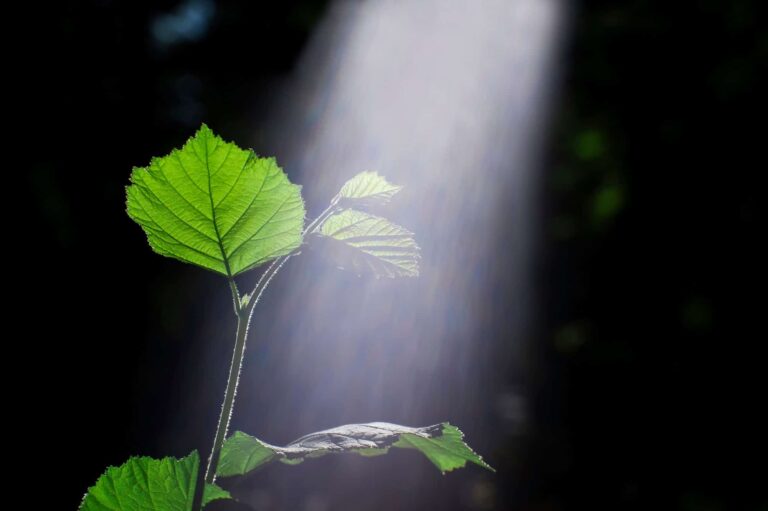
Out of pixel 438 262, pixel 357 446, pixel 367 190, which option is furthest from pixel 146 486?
pixel 438 262

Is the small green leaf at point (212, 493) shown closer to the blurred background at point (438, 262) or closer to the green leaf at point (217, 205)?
the green leaf at point (217, 205)

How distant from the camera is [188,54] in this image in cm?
380

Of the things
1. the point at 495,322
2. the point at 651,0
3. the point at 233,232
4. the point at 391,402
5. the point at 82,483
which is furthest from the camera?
the point at 495,322

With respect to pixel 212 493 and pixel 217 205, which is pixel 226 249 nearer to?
pixel 217 205

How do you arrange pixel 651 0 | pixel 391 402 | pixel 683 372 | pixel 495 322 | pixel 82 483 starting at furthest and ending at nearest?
pixel 495 322
pixel 391 402
pixel 651 0
pixel 683 372
pixel 82 483

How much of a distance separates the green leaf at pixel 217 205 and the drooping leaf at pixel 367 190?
0.25 feet

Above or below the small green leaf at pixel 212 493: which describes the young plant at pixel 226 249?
above

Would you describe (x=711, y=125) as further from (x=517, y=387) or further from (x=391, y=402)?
(x=391, y=402)

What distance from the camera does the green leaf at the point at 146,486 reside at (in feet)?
1.48

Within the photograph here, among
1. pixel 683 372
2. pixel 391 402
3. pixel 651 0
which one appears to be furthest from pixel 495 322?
pixel 651 0

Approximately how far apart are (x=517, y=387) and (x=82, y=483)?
8.55ft

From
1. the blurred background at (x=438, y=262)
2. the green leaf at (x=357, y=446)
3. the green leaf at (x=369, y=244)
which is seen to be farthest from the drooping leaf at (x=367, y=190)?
the blurred background at (x=438, y=262)

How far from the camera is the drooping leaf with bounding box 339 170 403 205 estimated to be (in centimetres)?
51

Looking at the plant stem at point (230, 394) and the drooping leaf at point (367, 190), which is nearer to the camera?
the plant stem at point (230, 394)
